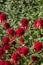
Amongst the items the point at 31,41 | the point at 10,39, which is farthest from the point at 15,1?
the point at 10,39

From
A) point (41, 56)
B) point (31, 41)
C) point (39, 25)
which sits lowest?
point (31, 41)

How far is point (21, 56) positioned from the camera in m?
2.22

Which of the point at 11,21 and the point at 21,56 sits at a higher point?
the point at 21,56

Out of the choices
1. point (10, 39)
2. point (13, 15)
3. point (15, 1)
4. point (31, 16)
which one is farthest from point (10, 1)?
point (10, 39)

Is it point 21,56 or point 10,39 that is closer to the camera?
point 21,56

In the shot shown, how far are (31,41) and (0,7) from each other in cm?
153

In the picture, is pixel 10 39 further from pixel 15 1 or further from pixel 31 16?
pixel 15 1

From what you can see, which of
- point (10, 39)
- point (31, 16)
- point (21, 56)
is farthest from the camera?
point (31, 16)

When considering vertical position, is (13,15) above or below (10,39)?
below

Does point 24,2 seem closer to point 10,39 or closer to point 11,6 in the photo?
point 11,6

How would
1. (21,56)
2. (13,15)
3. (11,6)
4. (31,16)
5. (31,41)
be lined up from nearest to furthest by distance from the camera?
(21,56), (31,41), (31,16), (13,15), (11,6)

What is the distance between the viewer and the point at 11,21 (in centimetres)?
387

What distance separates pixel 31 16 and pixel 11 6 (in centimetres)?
71

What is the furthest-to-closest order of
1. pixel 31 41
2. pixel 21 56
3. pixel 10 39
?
pixel 31 41, pixel 10 39, pixel 21 56
